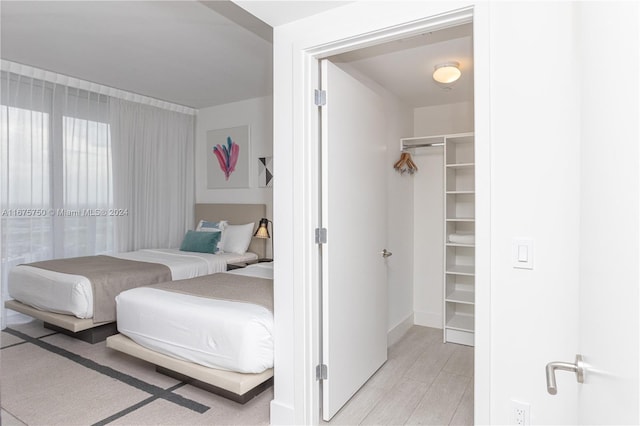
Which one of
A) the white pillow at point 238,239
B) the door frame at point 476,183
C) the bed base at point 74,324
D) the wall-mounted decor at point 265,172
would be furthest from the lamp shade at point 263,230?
the door frame at point 476,183

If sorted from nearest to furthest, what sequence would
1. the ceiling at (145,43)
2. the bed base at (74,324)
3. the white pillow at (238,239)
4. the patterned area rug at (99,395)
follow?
the patterned area rug at (99,395) → the ceiling at (145,43) → the bed base at (74,324) → the white pillow at (238,239)

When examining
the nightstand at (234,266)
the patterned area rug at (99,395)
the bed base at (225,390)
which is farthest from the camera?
the nightstand at (234,266)

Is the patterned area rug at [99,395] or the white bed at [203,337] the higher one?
the white bed at [203,337]

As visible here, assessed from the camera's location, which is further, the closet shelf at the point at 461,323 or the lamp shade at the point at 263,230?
the lamp shade at the point at 263,230

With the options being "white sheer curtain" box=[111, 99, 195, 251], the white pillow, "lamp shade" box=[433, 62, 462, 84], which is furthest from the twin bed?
"lamp shade" box=[433, 62, 462, 84]

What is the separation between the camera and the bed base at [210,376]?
216cm

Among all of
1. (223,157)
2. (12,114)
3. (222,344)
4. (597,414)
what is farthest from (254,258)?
(597,414)

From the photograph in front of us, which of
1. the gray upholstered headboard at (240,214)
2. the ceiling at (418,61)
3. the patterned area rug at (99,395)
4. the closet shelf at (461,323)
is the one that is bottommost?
the patterned area rug at (99,395)

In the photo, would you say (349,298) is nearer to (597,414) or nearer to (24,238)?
(597,414)

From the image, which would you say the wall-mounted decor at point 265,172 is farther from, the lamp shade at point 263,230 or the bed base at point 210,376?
the bed base at point 210,376

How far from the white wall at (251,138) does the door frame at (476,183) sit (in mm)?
2764

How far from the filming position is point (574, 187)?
1422mm

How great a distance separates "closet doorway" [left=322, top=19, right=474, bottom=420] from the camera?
306cm

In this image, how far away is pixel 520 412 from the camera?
Result: 5.06 feet
